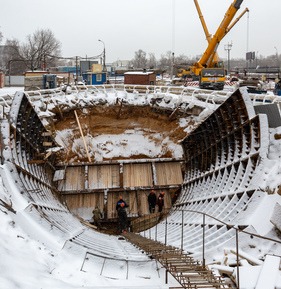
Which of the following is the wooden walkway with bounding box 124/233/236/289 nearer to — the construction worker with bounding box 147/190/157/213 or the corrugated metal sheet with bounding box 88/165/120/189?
the construction worker with bounding box 147/190/157/213

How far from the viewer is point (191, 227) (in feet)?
34.2

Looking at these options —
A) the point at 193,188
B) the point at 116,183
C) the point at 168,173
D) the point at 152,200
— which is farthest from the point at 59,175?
the point at 193,188

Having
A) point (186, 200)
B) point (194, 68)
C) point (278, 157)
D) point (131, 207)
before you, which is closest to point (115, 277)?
point (278, 157)

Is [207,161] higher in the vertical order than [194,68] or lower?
lower

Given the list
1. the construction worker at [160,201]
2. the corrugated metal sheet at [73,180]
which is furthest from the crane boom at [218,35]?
the corrugated metal sheet at [73,180]

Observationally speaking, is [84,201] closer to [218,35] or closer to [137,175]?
[137,175]

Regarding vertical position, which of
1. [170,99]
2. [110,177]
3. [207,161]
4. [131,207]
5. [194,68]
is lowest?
[131,207]

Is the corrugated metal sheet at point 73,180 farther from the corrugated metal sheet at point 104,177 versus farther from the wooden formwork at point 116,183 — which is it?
the corrugated metal sheet at point 104,177

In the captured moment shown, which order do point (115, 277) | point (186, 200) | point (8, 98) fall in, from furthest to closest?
1. point (8, 98)
2. point (186, 200)
3. point (115, 277)

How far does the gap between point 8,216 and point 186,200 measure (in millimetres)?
9215

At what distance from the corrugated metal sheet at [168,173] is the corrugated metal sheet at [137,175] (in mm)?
436

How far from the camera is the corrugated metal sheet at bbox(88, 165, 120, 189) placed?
1792 centimetres

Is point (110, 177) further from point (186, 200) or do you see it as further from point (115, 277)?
point (115, 277)

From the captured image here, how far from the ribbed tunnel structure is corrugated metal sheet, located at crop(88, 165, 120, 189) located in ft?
6.70
